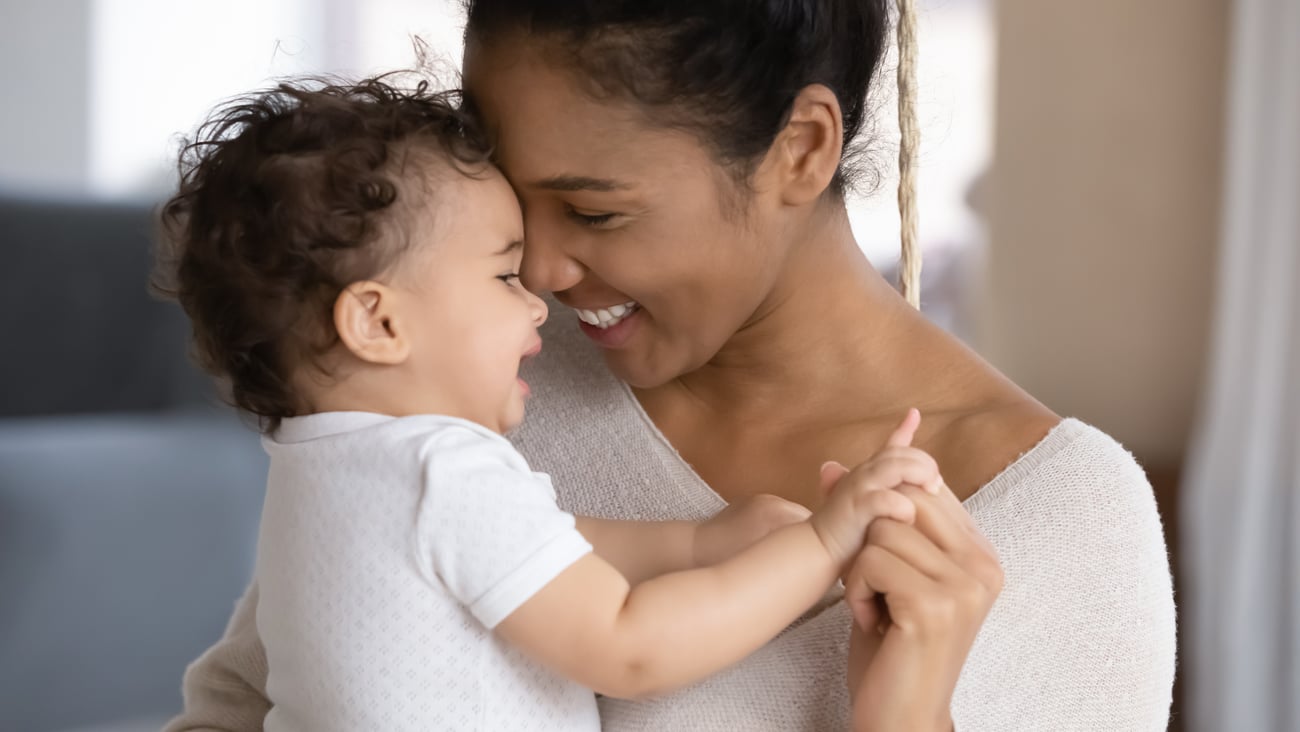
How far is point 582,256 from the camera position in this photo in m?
1.30

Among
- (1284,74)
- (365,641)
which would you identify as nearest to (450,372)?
(365,641)

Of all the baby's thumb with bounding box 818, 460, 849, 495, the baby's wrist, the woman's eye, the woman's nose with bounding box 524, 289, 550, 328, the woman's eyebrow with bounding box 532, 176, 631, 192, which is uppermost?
the woman's eyebrow with bounding box 532, 176, 631, 192

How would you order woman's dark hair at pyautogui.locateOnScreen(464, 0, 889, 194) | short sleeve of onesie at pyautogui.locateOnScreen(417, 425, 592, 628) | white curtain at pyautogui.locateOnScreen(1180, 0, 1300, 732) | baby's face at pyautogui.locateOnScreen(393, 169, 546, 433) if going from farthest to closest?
white curtain at pyautogui.locateOnScreen(1180, 0, 1300, 732)
woman's dark hair at pyautogui.locateOnScreen(464, 0, 889, 194)
baby's face at pyautogui.locateOnScreen(393, 169, 546, 433)
short sleeve of onesie at pyautogui.locateOnScreen(417, 425, 592, 628)

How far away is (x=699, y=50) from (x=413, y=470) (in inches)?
18.8

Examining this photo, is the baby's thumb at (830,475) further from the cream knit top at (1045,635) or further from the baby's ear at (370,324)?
the baby's ear at (370,324)

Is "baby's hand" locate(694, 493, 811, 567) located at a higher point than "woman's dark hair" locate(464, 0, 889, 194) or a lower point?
lower

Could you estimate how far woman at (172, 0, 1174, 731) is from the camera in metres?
1.16

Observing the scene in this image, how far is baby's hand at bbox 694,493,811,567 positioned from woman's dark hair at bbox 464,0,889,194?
319mm

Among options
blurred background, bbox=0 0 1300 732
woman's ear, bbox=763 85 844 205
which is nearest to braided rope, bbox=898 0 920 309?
woman's ear, bbox=763 85 844 205

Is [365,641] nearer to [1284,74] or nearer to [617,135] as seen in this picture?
[617,135]

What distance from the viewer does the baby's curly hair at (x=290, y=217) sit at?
3.51 feet

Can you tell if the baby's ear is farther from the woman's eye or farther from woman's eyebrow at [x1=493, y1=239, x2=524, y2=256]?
the woman's eye

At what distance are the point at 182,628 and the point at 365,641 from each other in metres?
2.35

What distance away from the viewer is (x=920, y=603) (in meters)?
1.02
